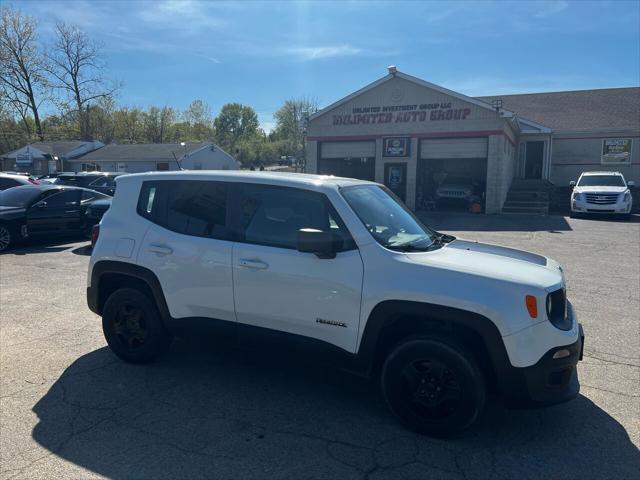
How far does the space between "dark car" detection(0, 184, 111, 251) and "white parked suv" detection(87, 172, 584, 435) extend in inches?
316

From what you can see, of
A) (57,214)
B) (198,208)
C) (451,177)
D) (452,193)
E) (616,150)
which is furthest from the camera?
(451,177)

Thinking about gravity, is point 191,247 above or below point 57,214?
above

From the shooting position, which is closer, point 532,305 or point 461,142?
point 532,305

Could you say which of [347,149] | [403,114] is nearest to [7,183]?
[347,149]

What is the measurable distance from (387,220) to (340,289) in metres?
0.83

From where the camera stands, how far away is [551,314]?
3344 mm

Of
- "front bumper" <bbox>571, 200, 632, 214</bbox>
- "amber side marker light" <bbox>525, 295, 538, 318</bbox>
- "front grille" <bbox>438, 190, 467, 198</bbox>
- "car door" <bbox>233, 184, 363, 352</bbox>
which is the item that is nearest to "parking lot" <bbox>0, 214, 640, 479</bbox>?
"car door" <bbox>233, 184, 363, 352</bbox>

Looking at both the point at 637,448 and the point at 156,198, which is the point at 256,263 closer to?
the point at 156,198

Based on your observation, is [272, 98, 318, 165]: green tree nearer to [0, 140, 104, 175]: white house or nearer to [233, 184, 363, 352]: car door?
[0, 140, 104, 175]: white house

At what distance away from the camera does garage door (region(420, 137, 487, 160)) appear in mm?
22875

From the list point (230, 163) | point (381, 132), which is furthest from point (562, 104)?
point (230, 163)

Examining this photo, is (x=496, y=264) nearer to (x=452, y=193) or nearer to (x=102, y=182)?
(x=102, y=182)

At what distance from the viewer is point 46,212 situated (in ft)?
38.3

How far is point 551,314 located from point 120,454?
118 inches
